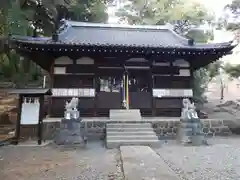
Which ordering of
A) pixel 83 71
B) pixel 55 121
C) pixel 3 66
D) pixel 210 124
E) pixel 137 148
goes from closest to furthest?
pixel 137 148
pixel 55 121
pixel 210 124
pixel 83 71
pixel 3 66

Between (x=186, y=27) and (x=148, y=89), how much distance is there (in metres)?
8.03

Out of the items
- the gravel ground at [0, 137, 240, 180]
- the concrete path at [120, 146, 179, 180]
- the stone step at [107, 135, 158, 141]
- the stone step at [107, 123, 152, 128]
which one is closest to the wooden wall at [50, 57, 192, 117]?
the stone step at [107, 123, 152, 128]

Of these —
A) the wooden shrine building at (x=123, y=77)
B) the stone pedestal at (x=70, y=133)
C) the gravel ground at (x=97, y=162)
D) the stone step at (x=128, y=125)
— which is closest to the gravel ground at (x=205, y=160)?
the gravel ground at (x=97, y=162)

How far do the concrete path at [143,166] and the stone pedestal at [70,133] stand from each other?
1630mm

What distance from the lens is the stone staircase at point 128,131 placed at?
7.30 meters

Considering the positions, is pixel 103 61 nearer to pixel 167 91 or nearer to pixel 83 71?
pixel 83 71

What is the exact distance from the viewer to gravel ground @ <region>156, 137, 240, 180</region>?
4.57 metres

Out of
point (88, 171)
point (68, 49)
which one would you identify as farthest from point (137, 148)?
point (68, 49)

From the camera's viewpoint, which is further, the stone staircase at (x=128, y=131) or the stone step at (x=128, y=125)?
the stone step at (x=128, y=125)

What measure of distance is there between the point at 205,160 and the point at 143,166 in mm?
1882

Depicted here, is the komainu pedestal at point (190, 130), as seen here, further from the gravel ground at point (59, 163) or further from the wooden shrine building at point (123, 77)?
the gravel ground at point (59, 163)

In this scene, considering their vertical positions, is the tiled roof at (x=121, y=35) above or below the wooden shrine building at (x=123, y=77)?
above

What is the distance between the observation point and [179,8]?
1523 centimetres

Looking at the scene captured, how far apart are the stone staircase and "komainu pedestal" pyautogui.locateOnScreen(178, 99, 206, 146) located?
1058 mm
